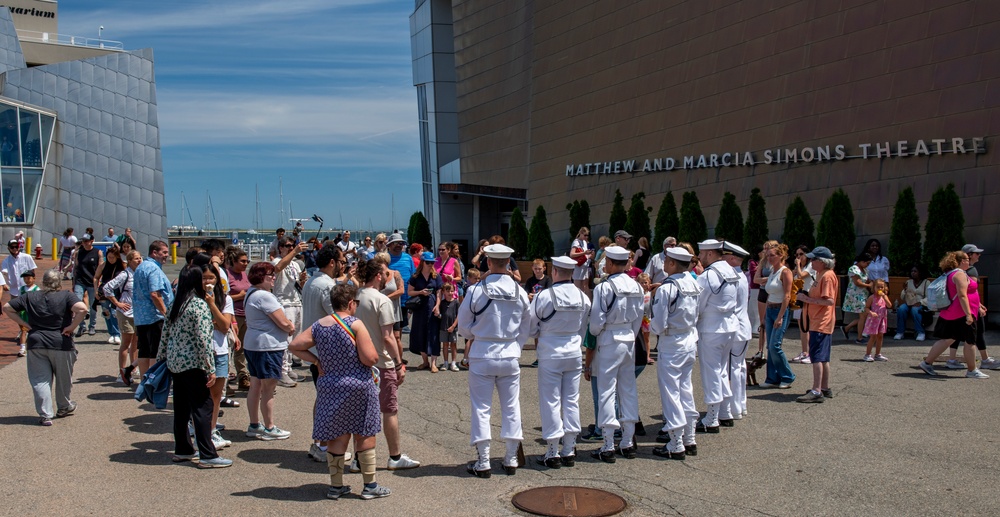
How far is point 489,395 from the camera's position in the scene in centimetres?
716

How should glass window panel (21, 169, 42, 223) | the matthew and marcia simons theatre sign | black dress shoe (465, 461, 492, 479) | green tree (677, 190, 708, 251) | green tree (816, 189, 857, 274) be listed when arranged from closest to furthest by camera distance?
black dress shoe (465, 461, 492, 479) < the matthew and marcia simons theatre sign < green tree (816, 189, 857, 274) < green tree (677, 190, 708, 251) < glass window panel (21, 169, 42, 223)

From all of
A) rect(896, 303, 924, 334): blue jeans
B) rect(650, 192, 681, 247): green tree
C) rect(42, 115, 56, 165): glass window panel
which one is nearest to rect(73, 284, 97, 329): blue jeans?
rect(650, 192, 681, 247): green tree

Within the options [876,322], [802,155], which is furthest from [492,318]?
[802,155]

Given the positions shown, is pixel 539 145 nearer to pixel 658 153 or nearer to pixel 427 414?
pixel 658 153

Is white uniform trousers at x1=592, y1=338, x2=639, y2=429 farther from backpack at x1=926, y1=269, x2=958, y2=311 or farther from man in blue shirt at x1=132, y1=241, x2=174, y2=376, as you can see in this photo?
backpack at x1=926, y1=269, x2=958, y2=311

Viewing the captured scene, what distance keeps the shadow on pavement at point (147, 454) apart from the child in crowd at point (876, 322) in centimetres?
935

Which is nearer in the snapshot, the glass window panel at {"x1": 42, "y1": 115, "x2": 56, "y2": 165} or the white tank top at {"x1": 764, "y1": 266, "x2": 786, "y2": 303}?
the white tank top at {"x1": 764, "y1": 266, "x2": 786, "y2": 303}

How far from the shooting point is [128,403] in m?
9.80

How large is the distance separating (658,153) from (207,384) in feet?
60.1

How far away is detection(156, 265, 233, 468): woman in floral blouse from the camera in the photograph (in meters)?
7.28

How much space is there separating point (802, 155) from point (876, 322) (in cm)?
743

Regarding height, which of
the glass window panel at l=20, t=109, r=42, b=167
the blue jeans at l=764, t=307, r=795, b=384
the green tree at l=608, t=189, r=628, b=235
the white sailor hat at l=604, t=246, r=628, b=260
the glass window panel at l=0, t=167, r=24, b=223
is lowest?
the blue jeans at l=764, t=307, r=795, b=384

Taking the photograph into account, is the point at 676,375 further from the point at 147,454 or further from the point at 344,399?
the point at 147,454

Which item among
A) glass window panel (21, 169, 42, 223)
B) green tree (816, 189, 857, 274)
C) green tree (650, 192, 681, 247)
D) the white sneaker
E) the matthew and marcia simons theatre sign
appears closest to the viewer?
the white sneaker
